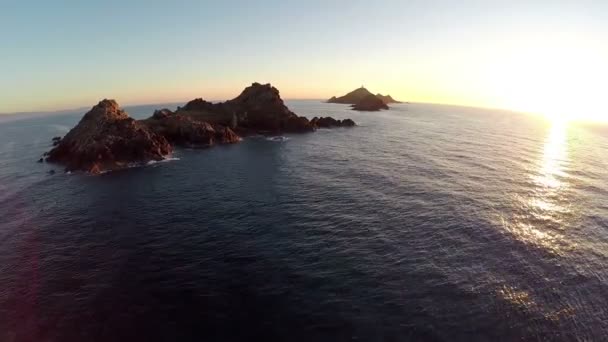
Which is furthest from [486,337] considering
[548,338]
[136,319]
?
[136,319]

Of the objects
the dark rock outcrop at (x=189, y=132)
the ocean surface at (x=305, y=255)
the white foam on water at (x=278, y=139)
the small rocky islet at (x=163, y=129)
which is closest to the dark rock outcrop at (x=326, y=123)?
the small rocky islet at (x=163, y=129)

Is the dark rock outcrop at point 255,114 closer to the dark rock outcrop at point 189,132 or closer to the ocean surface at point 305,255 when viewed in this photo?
the dark rock outcrop at point 189,132

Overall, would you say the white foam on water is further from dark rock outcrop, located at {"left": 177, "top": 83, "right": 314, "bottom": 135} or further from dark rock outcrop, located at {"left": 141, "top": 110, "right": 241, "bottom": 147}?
dark rock outcrop, located at {"left": 177, "top": 83, "right": 314, "bottom": 135}

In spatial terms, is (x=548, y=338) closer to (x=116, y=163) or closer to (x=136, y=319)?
(x=136, y=319)

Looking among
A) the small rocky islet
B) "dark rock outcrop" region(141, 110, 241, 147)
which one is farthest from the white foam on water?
"dark rock outcrop" region(141, 110, 241, 147)

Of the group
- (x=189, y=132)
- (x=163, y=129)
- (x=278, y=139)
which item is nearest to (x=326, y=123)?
(x=278, y=139)

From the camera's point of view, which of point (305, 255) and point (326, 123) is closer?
point (305, 255)

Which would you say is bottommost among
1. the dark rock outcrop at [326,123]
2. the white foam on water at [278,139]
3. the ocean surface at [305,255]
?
the ocean surface at [305,255]

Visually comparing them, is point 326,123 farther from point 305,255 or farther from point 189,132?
point 305,255
